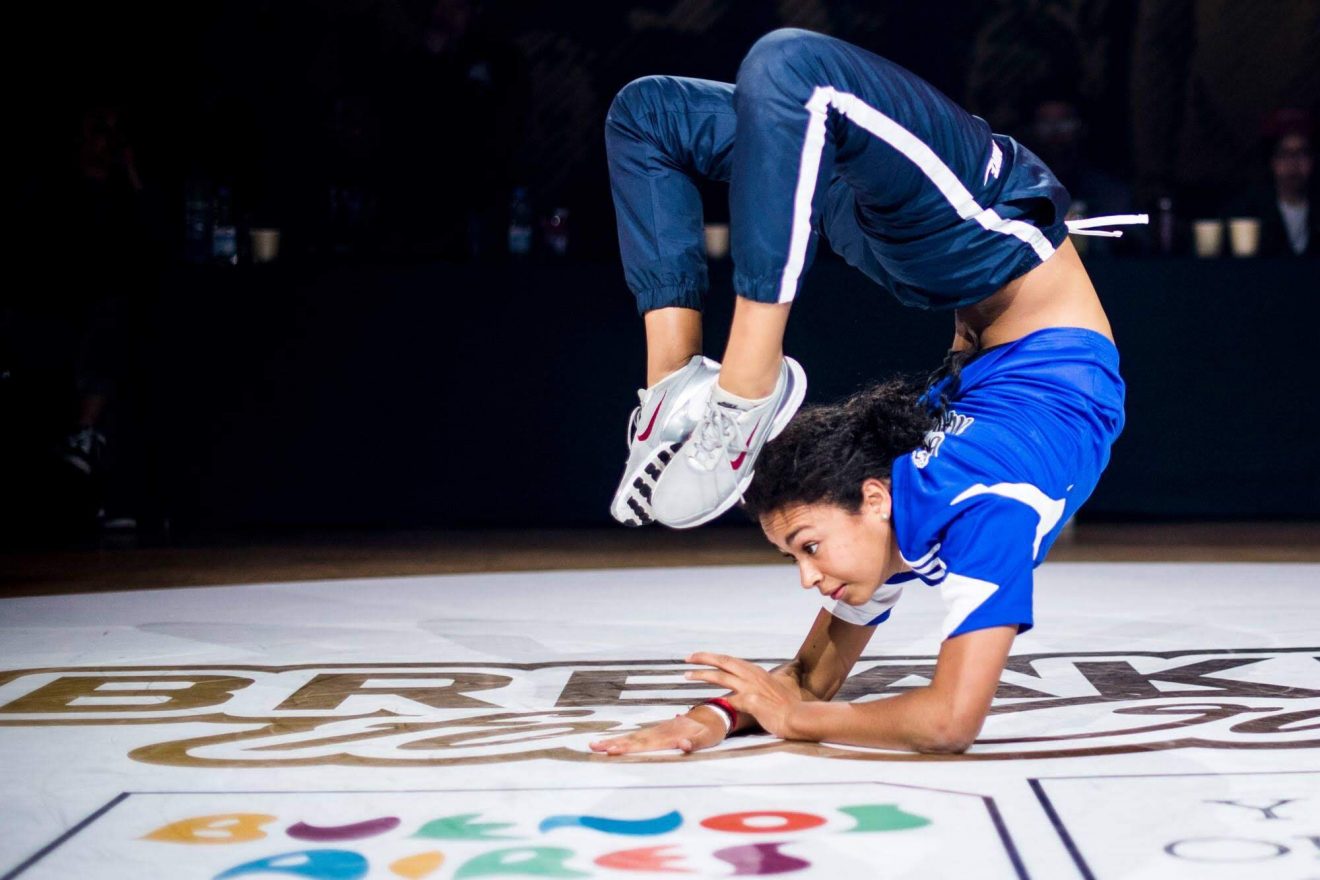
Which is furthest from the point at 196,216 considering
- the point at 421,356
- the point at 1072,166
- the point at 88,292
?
the point at 1072,166

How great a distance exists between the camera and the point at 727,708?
2.21 metres

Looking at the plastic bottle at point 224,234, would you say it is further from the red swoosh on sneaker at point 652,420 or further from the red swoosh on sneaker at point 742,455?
the red swoosh on sneaker at point 742,455

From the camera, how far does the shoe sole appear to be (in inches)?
81.7

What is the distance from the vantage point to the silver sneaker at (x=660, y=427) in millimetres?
2059

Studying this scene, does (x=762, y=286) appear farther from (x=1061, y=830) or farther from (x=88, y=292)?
(x=88, y=292)

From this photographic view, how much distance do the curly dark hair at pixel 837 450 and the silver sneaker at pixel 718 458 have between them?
0.03 meters

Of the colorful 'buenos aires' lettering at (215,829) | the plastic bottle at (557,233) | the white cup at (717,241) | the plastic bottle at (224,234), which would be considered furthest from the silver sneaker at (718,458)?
the plastic bottle at (224,234)

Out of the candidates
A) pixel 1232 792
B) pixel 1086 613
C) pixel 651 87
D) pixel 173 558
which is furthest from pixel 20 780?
pixel 173 558

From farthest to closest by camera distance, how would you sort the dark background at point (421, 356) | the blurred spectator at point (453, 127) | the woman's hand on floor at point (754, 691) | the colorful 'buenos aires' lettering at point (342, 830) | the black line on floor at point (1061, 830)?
the blurred spectator at point (453, 127) → the dark background at point (421, 356) → the woman's hand on floor at point (754, 691) → the colorful 'buenos aires' lettering at point (342, 830) → the black line on floor at point (1061, 830)

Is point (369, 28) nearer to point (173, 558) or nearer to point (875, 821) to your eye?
point (173, 558)

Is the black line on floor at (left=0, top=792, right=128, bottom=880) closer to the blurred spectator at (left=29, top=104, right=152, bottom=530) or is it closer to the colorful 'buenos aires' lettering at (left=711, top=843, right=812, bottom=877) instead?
the colorful 'buenos aires' lettering at (left=711, top=843, right=812, bottom=877)

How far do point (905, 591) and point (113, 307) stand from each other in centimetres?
300

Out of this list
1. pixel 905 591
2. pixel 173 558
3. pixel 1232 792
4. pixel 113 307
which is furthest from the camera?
pixel 113 307

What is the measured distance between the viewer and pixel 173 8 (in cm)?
630
